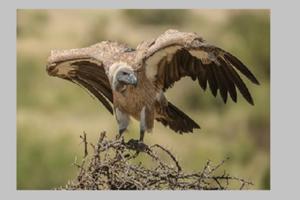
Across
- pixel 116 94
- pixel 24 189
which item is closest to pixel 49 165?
pixel 24 189

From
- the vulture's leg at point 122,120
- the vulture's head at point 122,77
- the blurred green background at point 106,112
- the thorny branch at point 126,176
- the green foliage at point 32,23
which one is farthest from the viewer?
the blurred green background at point 106,112

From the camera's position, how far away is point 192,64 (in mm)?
8648

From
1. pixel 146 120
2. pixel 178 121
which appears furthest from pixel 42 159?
pixel 146 120

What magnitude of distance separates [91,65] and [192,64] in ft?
2.50

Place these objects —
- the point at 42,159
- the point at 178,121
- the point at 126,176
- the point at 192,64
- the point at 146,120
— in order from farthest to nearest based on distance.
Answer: the point at 42,159 < the point at 178,121 < the point at 192,64 < the point at 146,120 < the point at 126,176

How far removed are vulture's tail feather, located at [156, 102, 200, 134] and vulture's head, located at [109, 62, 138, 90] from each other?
18.4 inches

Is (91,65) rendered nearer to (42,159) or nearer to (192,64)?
(192,64)

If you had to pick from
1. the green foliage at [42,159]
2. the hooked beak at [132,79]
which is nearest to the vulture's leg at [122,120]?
the hooked beak at [132,79]

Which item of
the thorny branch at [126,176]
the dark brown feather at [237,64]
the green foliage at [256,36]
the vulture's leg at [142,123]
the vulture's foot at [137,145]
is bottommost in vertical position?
the thorny branch at [126,176]

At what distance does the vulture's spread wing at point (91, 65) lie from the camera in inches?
342

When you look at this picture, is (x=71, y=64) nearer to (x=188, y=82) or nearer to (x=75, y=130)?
(x=75, y=130)

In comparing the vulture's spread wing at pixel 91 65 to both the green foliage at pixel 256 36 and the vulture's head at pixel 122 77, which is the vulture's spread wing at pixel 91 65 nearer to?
the vulture's head at pixel 122 77

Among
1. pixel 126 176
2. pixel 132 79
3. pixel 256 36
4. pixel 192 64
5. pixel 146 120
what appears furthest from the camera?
pixel 256 36

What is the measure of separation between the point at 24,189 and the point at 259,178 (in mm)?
2010
